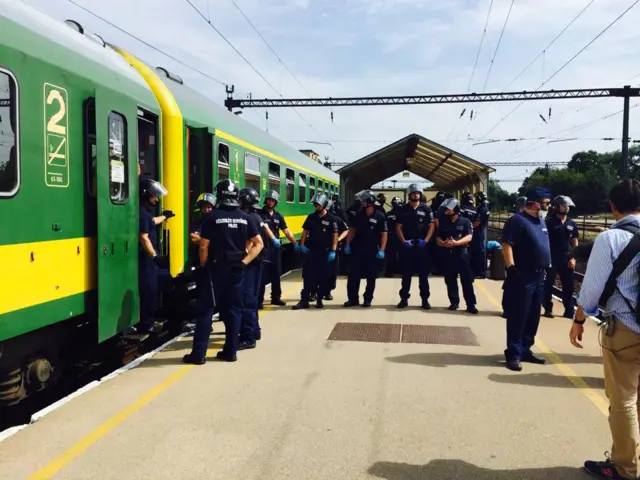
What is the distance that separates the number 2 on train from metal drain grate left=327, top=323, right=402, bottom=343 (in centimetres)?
369

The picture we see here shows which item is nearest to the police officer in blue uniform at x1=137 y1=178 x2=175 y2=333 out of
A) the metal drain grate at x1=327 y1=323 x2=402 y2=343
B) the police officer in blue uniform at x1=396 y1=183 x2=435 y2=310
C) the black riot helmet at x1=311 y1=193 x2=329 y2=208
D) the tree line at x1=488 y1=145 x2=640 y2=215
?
the metal drain grate at x1=327 y1=323 x2=402 y2=343

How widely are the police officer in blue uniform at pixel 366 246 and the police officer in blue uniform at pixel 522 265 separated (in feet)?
11.0

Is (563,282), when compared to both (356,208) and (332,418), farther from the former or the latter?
(332,418)

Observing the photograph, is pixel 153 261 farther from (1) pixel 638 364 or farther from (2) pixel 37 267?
(1) pixel 638 364

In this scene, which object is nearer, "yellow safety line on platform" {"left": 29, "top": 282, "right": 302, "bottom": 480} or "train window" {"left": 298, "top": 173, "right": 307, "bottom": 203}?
"yellow safety line on platform" {"left": 29, "top": 282, "right": 302, "bottom": 480}

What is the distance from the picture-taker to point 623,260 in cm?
325

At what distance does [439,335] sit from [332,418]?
321 cm

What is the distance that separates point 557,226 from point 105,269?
6394 millimetres

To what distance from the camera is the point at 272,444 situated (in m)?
3.88

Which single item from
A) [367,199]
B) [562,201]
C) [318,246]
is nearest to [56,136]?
[318,246]

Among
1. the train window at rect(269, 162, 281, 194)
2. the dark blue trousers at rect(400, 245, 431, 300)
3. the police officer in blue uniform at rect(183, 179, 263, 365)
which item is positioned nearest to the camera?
the police officer in blue uniform at rect(183, 179, 263, 365)

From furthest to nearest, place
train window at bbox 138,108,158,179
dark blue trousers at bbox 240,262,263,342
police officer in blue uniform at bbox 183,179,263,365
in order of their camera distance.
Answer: train window at bbox 138,108,158,179
dark blue trousers at bbox 240,262,263,342
police officer in blue uniform at bbox 183,179,263,365

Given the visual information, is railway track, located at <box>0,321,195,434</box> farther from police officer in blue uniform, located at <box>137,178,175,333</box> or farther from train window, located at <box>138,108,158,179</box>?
train window, located at <box>138,108,158,179</box>

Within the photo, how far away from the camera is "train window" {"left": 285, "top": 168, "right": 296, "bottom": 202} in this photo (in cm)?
1462
